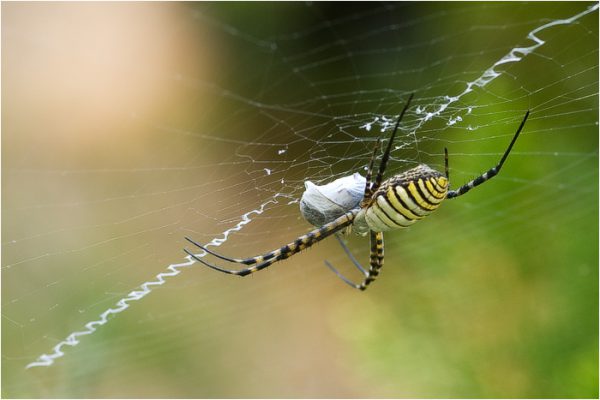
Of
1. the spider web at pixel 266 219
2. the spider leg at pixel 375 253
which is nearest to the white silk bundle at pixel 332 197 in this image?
the spider leg at pixel 375 253

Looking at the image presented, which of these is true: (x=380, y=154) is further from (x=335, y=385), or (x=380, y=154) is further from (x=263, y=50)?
(x=335, y=385)

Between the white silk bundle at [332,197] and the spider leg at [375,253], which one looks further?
the spider leg at [375,253]

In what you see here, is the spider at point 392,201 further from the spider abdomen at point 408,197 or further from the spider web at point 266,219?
the spider web at point 266,219

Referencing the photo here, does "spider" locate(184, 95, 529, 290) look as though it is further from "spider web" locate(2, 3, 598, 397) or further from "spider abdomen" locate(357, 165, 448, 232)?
"spider web" locate(2, 3, 598, 397)

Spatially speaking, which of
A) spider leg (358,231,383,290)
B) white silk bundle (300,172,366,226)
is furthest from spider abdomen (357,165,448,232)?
spider leg (358,231,383,290)

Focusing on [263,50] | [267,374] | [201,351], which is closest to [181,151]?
[263,50]

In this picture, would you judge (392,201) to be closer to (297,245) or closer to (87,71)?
(297,245)
